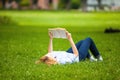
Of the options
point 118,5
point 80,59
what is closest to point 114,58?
point 80,59

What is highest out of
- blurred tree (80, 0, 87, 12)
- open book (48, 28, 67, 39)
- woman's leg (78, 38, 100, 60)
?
open book (48, 28, 67, 39)

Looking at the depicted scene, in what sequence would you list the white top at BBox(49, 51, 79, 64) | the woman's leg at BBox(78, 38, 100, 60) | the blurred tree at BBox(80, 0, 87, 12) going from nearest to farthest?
1. the white top at BBox(49, 51, 79, 64)
2. the woman's leg at BBox(78, 38, 100, 60)
3. the blurred tree at BBox(80, 0, 87, 12)

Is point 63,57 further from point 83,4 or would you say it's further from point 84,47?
point 83,4

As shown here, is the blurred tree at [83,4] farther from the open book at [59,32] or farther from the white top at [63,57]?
the open book at [59,32]

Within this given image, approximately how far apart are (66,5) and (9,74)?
72720 mm

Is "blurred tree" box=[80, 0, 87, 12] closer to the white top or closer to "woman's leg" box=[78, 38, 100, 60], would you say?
"woman's leg" box=[78, 38, 100, 60]

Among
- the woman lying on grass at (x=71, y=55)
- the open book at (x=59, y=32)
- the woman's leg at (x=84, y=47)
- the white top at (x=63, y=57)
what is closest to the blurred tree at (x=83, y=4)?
the woman lying on grass at (x=71, y=55)

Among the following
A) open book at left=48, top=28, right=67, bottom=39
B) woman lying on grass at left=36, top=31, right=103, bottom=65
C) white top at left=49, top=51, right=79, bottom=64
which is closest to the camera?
open book at left=48, top=28, right=67, bottom=39

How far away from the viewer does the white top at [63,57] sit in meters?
14.1

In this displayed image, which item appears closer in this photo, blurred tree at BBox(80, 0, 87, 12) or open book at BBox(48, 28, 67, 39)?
open book at BBox(48, 28, 67, 39)

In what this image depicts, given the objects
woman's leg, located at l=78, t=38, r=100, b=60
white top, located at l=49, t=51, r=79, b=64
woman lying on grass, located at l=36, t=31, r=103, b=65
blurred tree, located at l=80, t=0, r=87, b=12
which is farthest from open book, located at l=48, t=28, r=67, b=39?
blurred tree, located at l=80, t=0, r=87, b=12

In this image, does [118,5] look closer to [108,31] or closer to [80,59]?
[108,31]

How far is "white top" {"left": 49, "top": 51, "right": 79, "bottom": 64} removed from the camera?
46.2ft

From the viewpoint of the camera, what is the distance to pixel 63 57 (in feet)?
46.4
